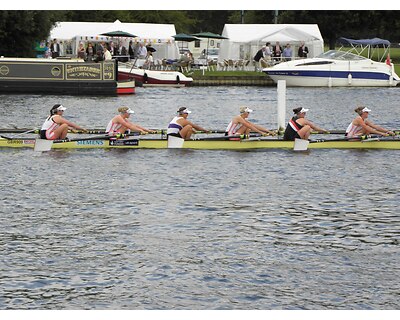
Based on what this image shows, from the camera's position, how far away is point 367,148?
34062 millimetres

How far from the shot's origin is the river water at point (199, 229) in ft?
59.0

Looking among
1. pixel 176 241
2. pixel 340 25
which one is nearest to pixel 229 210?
pixel 176 241

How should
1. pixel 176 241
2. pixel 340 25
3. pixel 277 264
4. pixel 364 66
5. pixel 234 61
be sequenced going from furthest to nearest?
pixel 340 25, pixel 234 61, pixel 364 66, pixel 176 241, pixel 277 264

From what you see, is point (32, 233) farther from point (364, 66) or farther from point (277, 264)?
point (364, 66)

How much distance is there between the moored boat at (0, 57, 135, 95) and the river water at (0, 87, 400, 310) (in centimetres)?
2400

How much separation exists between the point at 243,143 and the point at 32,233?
41.6 ft

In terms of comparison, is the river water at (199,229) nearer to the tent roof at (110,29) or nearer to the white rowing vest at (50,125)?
the white rowing vest at (50,125)

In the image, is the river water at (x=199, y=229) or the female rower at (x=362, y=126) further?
the female rower at (x=362, y=126)

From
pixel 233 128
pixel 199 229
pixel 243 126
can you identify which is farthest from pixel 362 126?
pixel 199 229

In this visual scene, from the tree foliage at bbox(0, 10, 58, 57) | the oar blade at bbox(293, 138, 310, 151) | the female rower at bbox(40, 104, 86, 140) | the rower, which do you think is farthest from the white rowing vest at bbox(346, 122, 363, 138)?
the tree foliage at bbox(0, 10, 58, 57)

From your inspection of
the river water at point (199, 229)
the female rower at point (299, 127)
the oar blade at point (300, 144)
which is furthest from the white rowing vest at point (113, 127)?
the oar blade at point (300, 144)

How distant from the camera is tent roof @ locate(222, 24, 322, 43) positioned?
7138 cm

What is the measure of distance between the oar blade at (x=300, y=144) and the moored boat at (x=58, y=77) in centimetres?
2513

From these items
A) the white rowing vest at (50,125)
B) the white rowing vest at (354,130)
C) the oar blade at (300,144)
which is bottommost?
the oar blade at (300,144)
